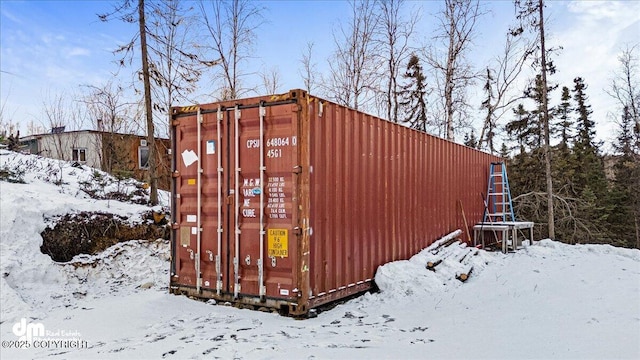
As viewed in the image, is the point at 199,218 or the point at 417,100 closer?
the point at 199,218

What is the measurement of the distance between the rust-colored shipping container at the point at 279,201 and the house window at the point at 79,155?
1401 cm

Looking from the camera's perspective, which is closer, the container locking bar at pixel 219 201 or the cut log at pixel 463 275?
the container locking bar at pixel 219 201

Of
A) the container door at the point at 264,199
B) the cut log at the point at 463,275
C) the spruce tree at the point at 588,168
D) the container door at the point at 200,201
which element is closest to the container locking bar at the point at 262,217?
the container door at the point at 264,199

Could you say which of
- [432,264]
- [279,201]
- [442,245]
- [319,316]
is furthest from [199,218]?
[442,245]

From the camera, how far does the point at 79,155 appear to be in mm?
18375

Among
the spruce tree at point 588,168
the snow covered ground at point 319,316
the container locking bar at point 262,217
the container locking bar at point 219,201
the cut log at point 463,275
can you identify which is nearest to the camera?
the snow covered ground at point 319,316

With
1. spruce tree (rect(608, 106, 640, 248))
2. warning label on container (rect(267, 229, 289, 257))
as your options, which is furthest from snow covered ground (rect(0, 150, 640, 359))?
spruce tree (rect(608, 106, 640, 248))

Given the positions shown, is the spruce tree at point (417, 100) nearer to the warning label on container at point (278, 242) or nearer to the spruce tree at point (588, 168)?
the spruce tree at point (588, 168)

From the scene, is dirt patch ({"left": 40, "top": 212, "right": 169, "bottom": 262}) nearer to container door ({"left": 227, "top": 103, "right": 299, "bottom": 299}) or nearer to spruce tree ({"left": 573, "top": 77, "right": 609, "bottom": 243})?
container door ({"left": 227, "top": 103, "right": 299, "bottom": 299})

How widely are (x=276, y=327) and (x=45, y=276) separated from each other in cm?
444

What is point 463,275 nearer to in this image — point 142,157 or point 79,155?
point 142,157

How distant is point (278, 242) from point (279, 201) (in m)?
0.55

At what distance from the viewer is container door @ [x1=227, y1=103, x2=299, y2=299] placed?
562 centimetres

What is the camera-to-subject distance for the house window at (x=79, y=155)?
1821 cm
